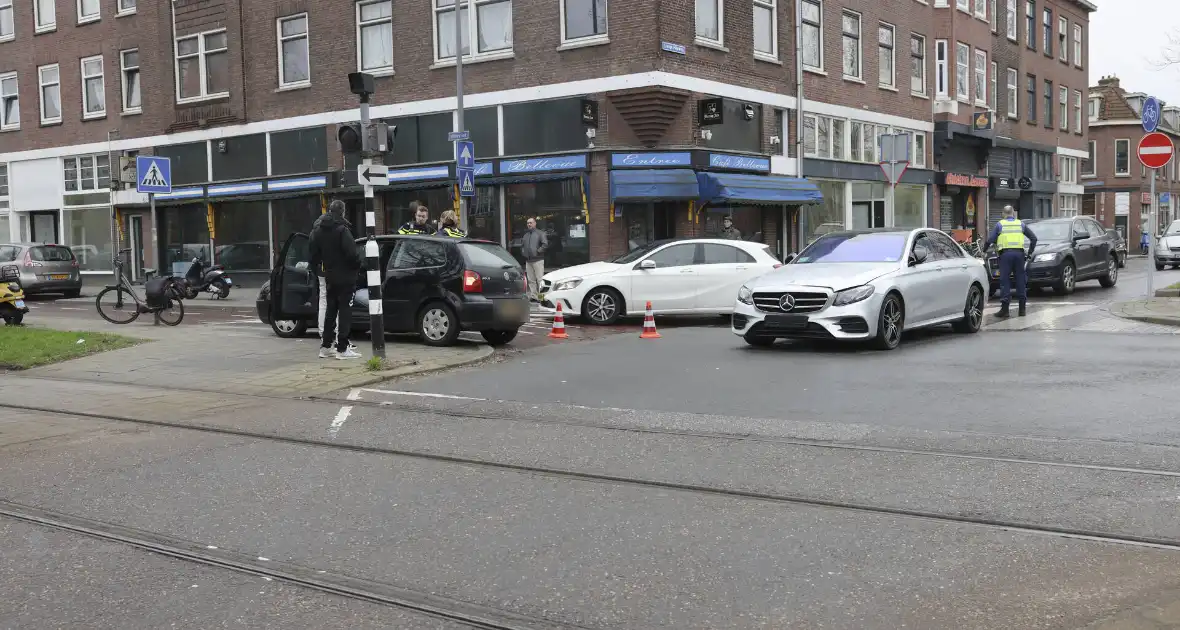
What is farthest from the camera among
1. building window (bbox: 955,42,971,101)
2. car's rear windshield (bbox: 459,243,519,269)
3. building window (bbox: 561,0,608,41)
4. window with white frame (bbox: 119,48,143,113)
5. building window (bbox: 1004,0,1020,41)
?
building window (bbox: 1004,0,1020,41)

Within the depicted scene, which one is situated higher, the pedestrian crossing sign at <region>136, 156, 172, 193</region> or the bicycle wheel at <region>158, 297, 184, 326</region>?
the pedestrian crossing sign at <region>136, 156, 172, 193</region>

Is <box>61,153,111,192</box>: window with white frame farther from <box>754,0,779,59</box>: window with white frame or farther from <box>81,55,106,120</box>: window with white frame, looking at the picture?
<box>754,0,779,59</box>: window with white frame

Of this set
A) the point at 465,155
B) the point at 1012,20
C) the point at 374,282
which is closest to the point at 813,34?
the point at 465,155

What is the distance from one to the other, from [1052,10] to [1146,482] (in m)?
45.9

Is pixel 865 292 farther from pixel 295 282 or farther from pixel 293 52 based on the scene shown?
pixel 293 52

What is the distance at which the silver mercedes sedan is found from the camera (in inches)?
496

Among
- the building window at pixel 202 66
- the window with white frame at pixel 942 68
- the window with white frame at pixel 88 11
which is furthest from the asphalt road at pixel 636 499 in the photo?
the window with white frame at pixel 88 11

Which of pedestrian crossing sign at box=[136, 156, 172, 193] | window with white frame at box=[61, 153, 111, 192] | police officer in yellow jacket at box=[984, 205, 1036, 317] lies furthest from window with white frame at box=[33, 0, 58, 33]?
police officer in yellow jacket at box=[984, 205, 1036, 317]

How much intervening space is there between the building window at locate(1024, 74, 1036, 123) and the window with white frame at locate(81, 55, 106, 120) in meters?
34.7

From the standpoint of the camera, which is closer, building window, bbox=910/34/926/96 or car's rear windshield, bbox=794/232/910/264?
car's rear windshield, bbox=794/232/910/264

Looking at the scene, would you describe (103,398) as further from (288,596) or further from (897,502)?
(897,502)

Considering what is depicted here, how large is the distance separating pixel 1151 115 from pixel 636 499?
52.8 feet

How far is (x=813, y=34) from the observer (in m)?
29.8

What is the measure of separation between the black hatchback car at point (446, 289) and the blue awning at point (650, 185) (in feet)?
32.9
